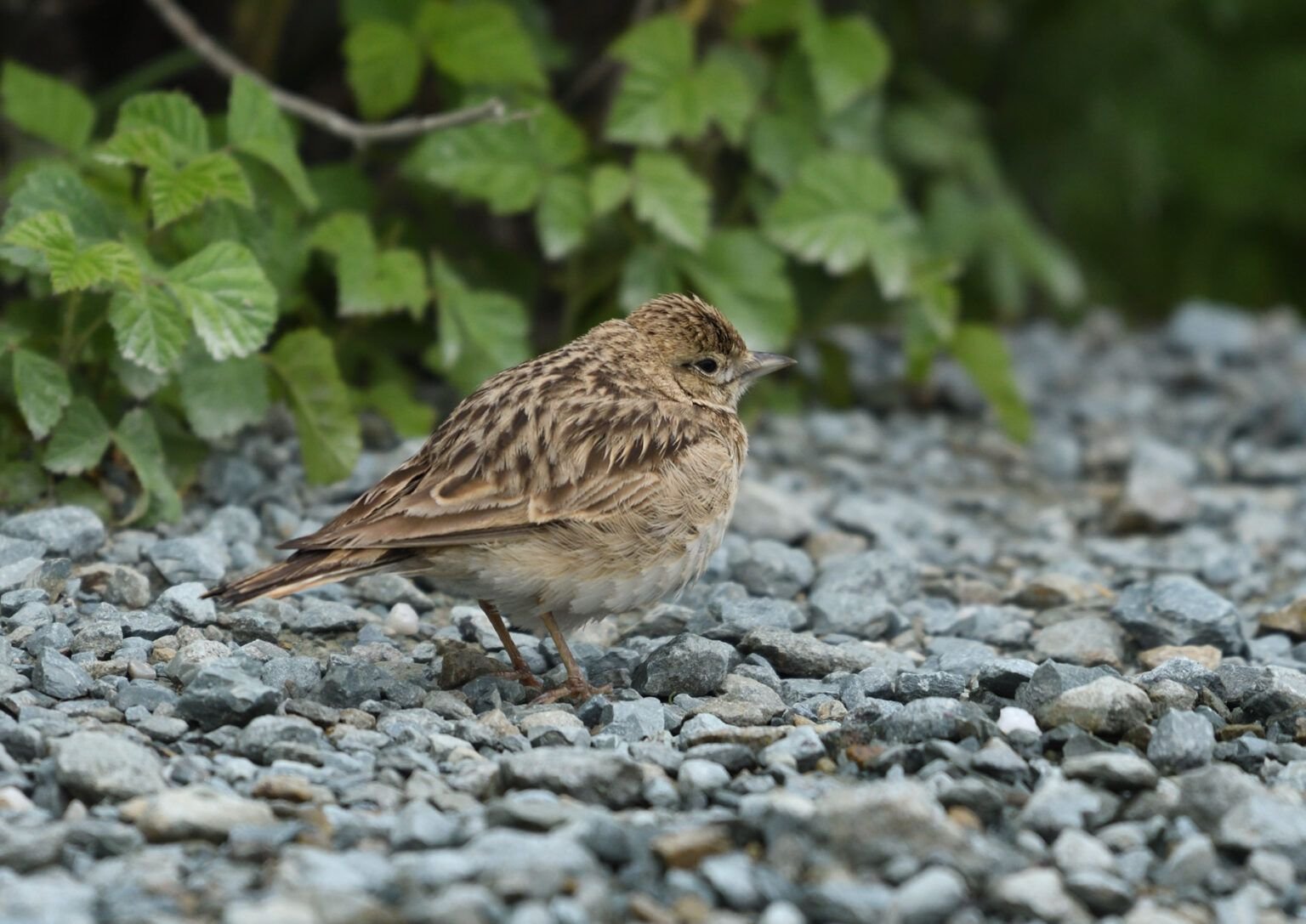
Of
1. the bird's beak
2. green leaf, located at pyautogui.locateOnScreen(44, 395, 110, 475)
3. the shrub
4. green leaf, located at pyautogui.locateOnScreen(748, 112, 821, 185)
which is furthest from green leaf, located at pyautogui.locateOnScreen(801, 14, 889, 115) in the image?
green leaf, located at pyautogui.locateOnScreen(44, 395, 110, 475)

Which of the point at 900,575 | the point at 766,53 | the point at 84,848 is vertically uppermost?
the point at 766,53

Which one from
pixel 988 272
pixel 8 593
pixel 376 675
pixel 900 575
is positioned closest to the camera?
pixel 376 675

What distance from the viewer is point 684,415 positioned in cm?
512

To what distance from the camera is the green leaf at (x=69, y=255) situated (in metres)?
5.06

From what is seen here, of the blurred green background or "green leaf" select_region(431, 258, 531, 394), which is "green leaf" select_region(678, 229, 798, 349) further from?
"green leaf" select_region(431, 258, 531, 394)

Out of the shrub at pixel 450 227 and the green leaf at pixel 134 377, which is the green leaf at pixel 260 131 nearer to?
the shrub at pixel 450 227

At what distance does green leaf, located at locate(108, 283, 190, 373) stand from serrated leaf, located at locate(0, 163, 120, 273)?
35 cm

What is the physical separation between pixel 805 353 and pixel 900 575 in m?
3.07

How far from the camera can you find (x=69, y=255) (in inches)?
203

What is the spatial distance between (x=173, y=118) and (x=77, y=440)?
1207 mm

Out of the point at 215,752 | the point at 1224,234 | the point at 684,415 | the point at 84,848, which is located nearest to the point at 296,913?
the point at 84,848

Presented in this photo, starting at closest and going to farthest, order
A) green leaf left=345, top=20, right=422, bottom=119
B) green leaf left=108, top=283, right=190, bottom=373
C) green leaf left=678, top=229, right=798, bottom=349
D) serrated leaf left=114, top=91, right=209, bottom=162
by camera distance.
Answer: green leaf left=108, top=283, right=190, bottom=373 → serrated leaf left=114, top=91, right=209, bottom=162 → green leaf left=345, top=20, right=422, bottom=119 → green leaf left=678, top=229, right=798, bottom=349

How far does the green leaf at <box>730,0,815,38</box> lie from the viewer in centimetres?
750

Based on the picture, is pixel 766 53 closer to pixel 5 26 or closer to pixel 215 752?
pixel 5 26
